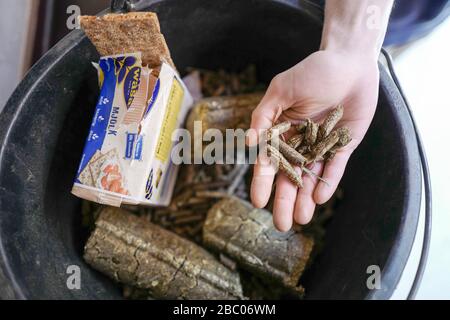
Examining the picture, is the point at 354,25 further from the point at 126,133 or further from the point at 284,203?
the point at 126,133

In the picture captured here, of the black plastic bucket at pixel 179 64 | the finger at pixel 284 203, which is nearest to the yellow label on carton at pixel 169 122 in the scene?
the black plastic bucket at pixel 179 64

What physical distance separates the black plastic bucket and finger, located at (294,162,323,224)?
0.16 meters

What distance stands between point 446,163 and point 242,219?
27.7 inches

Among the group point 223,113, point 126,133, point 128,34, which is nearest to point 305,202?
point 223,113

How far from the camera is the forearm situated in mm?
1021

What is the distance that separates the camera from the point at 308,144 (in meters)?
1.06

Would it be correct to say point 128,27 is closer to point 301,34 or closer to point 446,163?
point 301,34

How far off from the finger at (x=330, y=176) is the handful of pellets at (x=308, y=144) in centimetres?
2

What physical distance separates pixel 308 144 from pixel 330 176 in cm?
10

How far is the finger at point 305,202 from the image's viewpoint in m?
1.04

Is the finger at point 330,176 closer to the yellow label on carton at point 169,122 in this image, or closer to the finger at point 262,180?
the finger at point 262,180
